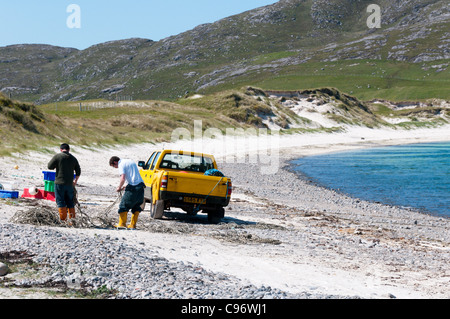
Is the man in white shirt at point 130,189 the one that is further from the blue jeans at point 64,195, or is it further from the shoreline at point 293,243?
the blue jeans at point 64,195

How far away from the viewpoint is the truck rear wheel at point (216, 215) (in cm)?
1522

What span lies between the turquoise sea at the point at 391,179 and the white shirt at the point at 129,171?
46.4ft

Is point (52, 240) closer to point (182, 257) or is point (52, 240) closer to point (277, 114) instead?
point (182, 257)

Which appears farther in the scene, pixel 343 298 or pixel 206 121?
pixel 206 121

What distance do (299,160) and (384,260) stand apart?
35247mm

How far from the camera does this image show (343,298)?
7645 millimetres

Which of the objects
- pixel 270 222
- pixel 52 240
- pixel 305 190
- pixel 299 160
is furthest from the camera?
pixel 299 160

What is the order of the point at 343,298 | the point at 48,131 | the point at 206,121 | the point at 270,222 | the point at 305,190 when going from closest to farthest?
1. the point at 343,298
2. the point at 270,222
3. the point at 305,190
4. the point at 48,131
5. the point at 206,121

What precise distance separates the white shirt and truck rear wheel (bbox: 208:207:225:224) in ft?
10.6

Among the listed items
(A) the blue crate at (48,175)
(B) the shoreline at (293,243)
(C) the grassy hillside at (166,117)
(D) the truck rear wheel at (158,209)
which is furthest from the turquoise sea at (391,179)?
(C) the grassy hillside at (166,117)

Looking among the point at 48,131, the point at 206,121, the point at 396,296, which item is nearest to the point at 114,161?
the point at 396,296

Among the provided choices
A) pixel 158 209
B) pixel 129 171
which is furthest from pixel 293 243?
pixel 129 171

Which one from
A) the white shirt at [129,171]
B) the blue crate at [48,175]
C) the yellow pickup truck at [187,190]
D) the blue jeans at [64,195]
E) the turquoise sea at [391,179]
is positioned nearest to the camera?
the blue jeans at [64,195]

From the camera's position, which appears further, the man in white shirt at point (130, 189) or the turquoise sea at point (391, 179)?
the turquoise sea at point (391, 179)
